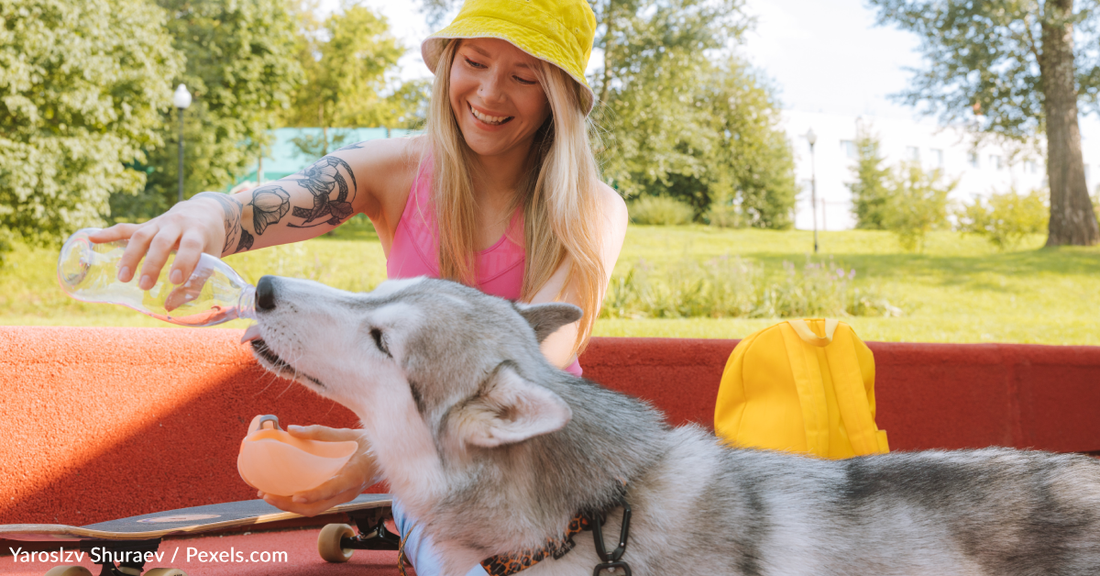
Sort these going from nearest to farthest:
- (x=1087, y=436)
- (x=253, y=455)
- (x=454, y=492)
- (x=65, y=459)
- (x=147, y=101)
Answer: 1. (x=454, y=492)
2. (x=253, y=455)
3. (x=65, y=459)
4. (x=1087, y=436)
5. (x=147, y=101)

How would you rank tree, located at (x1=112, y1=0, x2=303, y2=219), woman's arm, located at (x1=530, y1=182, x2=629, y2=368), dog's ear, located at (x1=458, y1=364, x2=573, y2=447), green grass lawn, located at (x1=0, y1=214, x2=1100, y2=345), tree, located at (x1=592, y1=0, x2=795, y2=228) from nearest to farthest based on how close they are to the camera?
dog's ear, located at (x1=458, y1=364, x2=573, y2=447), woman's arm, located at (x1=530, y1=182, x2=629, y2=368), green grass lawn, located at (x1=0, y1=214, x2=1100, y2=345), tree, located at (x1=592, y1=0, x2=795, y2=228), tree, located at (x1=112, y1=0, x2=303, y2=219)

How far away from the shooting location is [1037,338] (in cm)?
914

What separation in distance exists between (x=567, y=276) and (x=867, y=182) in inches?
1518

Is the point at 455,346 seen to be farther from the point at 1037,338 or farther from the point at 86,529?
the point at 1037,338

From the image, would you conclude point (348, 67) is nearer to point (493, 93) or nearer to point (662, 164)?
point (662, 164)

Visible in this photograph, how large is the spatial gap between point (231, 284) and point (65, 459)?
6.10 feet

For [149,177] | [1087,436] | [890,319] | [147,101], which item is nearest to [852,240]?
[890,319]

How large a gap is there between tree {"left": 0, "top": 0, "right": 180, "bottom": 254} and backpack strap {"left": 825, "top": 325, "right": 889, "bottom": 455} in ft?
59.2

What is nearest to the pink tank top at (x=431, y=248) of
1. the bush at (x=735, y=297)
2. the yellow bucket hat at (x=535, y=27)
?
the yellow bucket hat at (x=535, y=27)

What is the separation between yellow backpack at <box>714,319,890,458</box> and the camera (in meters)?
2.83

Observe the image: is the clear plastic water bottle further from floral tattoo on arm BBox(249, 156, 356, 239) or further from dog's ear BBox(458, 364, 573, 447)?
dog's ear BBox(458, 364, 573, 447)

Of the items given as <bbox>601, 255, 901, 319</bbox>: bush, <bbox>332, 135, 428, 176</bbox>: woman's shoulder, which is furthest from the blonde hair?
<bbox>601, 255, 901, 319</bbox>: bush

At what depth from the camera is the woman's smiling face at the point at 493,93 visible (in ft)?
8.58

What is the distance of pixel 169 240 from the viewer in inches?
66.7
